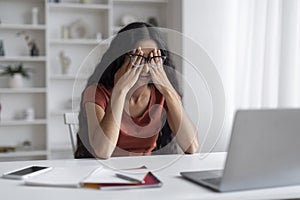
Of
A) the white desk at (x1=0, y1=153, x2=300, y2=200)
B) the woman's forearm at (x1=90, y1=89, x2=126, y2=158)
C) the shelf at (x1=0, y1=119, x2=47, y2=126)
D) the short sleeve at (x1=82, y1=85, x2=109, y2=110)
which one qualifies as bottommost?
the shelf at (x1=0, y1=119, x2=47, y2=126)

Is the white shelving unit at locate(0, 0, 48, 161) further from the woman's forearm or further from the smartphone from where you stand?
the smartphone

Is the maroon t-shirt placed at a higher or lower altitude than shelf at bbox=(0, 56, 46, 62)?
lower

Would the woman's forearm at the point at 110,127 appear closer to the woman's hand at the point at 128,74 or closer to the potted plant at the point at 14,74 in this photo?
the woman's hand at the point at 128,74

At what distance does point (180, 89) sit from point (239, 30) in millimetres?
2025

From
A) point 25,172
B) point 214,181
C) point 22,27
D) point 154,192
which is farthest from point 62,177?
point 22,27

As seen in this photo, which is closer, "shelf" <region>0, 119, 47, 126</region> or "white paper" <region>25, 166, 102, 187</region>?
"white paper" <region>25, 166, 102, 187</region>

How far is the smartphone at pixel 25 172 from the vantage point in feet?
4.02

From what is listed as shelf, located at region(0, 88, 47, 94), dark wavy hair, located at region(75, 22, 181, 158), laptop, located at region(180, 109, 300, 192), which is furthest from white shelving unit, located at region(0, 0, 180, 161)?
laptop, located at region(180, 109, 300, 192)

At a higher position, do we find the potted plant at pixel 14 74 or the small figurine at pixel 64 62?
the small figurine at pixel 64 62

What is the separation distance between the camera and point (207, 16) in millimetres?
3885

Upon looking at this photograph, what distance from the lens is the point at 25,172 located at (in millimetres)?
1280

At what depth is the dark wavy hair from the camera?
5.38ft

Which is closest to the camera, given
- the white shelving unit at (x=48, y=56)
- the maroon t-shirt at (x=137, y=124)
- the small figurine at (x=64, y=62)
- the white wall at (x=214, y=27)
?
the maroon t-shirt at (x=137, y=124)

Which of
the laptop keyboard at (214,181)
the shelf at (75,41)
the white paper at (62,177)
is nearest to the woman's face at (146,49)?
the white paper at (62,177)
